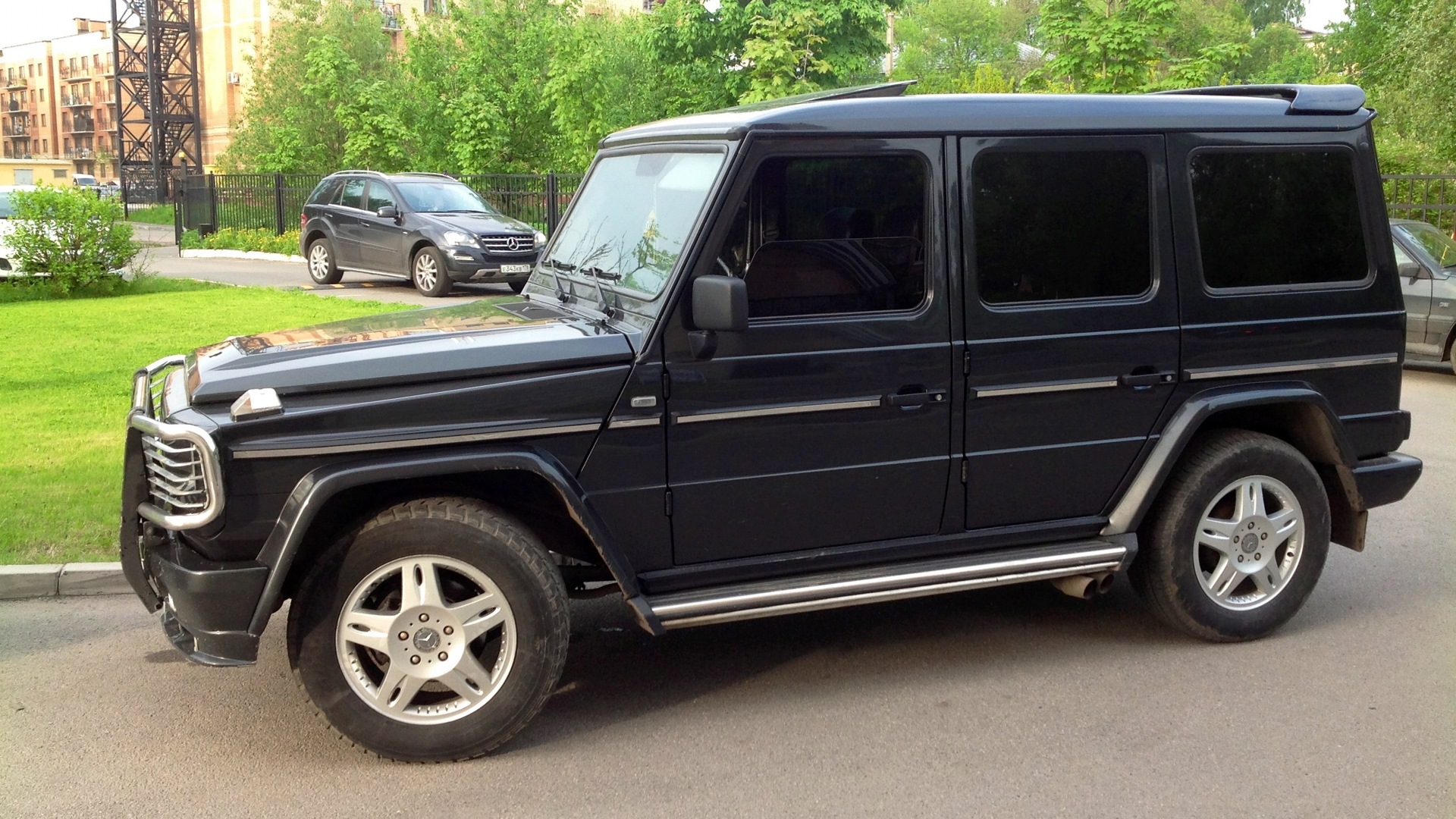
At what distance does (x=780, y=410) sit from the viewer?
4438mm

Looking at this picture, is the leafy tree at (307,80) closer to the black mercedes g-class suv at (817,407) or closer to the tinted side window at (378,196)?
the tinted side window at (378,196)

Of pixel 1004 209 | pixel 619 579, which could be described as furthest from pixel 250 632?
pixel 1004 209

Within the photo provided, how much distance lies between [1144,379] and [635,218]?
78.4 inches

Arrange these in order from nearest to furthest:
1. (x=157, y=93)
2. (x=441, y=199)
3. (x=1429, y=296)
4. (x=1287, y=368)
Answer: (x=1287, y=368)
(x=1429, y=296)
(x=441, y=199)
(x=157, y=93)

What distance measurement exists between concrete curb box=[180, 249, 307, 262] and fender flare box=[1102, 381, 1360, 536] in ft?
80.2

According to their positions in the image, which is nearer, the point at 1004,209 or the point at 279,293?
the point at 1004,209

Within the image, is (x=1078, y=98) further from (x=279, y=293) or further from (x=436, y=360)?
(x=279, y=293)

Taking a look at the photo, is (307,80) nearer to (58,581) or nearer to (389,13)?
(389,13)

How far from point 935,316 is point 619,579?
144cm

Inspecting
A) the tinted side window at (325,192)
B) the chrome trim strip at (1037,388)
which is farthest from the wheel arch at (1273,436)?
the tinted side window at (325,192)

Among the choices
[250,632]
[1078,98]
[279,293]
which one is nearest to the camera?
[250,632]

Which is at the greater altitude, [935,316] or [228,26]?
[228,26]

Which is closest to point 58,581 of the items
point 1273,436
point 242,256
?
point 1273,436

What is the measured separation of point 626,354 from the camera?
427 centimetres
